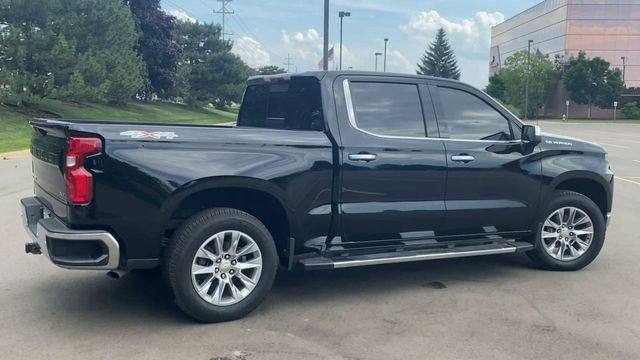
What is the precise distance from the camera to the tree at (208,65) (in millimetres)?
57156

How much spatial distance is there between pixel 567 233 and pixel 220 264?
3.60m

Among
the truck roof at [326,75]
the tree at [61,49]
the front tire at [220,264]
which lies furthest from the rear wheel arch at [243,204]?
the tree at [61,49]

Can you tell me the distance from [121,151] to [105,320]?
1371 mm

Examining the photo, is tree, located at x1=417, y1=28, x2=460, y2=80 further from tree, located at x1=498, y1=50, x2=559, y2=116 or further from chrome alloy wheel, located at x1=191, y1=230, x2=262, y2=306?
chrome alloy wheel, located at x1=191, y1=230, x2=262, y2=306

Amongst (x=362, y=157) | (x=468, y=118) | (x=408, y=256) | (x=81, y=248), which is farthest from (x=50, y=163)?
(x=468, y=118)

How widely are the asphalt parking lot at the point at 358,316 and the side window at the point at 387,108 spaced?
145 centimetres

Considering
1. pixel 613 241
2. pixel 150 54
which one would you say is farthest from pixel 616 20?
pixel 613 241

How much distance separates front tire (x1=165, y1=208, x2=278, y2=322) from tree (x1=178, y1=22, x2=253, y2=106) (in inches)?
2072

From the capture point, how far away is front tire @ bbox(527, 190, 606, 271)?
20.5 feet

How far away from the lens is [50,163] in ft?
15.7

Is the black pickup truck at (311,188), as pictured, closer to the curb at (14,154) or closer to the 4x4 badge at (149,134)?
the 4x4 badge at (149,134)

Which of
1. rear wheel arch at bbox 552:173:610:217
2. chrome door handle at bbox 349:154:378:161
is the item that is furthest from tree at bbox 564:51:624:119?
chrome door handle at bbox 349:154:378:161

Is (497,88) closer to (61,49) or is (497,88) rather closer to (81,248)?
(61,49)

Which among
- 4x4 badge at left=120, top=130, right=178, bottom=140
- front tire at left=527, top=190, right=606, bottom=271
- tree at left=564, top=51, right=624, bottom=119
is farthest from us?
tree at left=564, top=51, right=624, bottom=119
